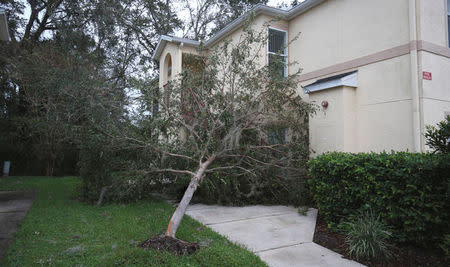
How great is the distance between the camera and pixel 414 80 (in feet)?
20.4

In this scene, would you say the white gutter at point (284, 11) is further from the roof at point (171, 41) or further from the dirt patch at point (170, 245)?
the dirt patch at point (170, 245)

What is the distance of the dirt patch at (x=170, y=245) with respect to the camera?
4.03 meters

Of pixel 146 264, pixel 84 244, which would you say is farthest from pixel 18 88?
pixel 146 264

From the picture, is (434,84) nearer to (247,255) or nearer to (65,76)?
(247,255)

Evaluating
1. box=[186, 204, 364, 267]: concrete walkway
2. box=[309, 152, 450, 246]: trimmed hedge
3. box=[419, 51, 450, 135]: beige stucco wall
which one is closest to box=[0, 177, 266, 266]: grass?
box=[186, 204, 364, 267]: concrete walkway

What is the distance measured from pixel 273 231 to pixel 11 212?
5850mm

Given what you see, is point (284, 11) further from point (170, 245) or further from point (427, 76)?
point (170, 245)

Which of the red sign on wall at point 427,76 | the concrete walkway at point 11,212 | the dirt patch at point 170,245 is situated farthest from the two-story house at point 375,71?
the concrete walkway at point 11,212

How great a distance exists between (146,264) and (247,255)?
1.33 meters

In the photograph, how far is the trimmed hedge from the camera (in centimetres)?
393

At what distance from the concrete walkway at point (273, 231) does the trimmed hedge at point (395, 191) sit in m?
0.76

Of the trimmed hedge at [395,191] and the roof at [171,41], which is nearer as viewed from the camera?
the trimmed hedge at [395,191]

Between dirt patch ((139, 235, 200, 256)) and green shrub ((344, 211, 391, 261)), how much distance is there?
7.34 feet

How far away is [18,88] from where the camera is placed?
1439 cm
